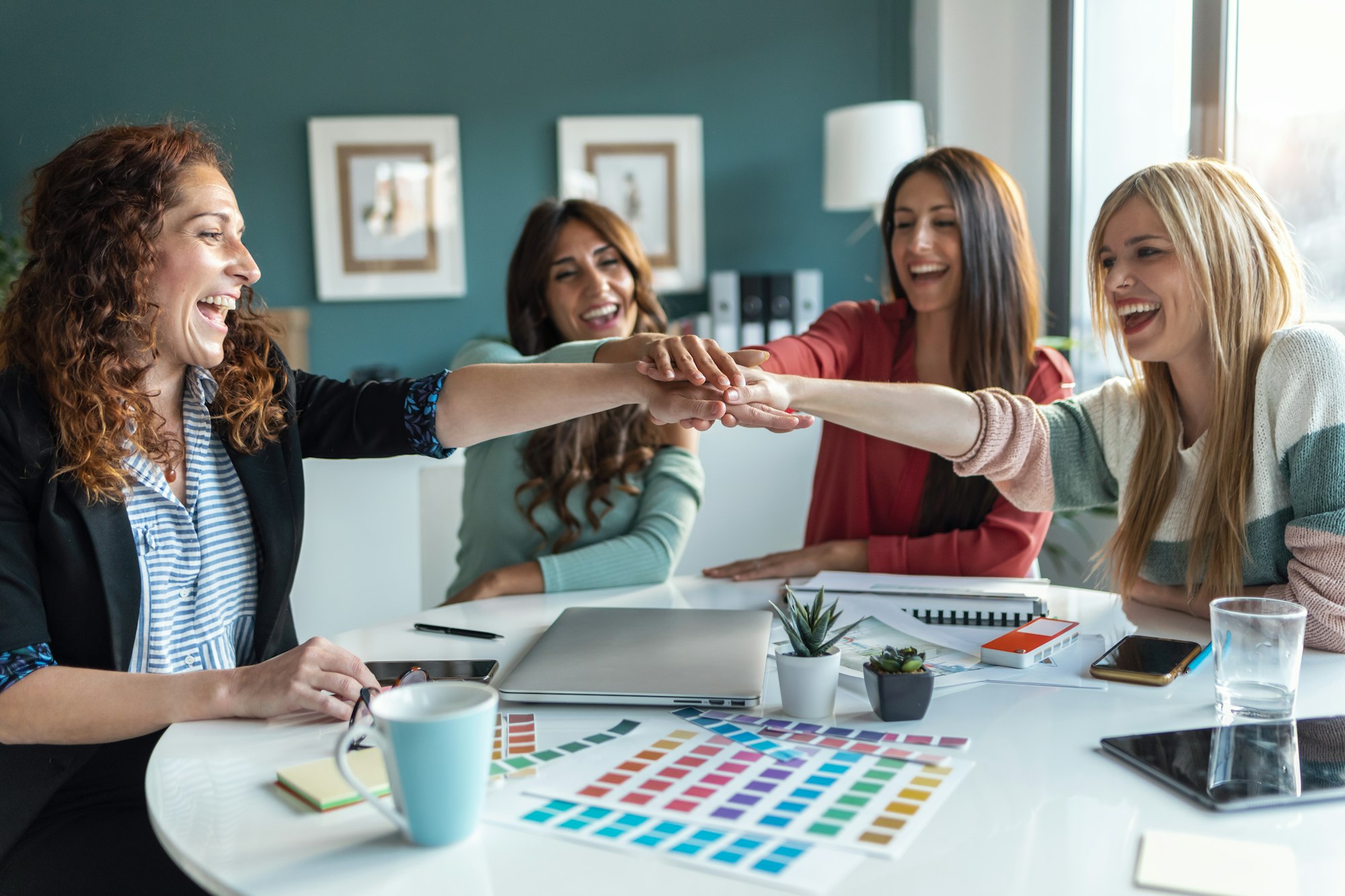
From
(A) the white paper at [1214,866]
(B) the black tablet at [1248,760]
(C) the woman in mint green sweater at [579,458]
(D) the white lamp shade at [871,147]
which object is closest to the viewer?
(A) the white paper at [1214,866]

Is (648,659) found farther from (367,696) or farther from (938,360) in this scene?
(938,360)

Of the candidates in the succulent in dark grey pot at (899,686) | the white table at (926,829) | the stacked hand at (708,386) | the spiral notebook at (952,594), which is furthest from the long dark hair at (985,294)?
the succulent in dark grey pot at (899,686)

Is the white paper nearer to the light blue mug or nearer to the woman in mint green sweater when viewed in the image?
the light blue mug

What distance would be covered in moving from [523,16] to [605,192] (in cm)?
82

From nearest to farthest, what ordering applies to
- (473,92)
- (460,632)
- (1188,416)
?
(460,632) → (1188,416) → (473,92)

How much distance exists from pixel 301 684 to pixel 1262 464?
3.87 ft

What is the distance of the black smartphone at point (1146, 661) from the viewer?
113cm

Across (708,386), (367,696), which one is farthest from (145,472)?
(708,386)

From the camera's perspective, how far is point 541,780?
0.91 meters

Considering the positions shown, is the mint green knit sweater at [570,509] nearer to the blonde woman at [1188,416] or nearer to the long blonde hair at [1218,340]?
the blonde woman at [1188,416]

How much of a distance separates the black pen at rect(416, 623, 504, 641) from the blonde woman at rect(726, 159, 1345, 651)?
0.55 m

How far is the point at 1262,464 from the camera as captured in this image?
1349 millimetres

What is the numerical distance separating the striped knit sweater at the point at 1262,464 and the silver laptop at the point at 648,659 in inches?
20.1

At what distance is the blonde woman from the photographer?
130 centimetres
